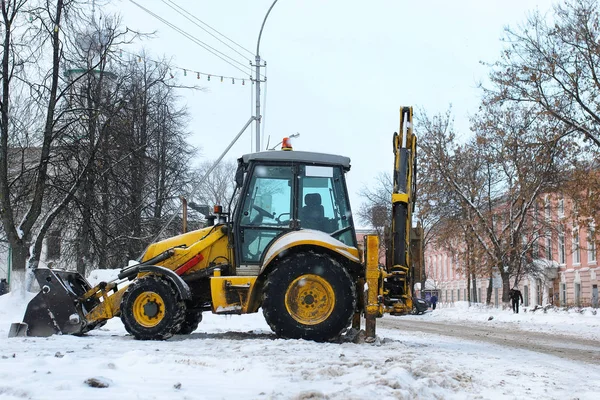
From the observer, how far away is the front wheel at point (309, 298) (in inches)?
375

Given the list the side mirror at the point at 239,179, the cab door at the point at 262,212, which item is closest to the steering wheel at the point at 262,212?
the cab door at the point at 262,212

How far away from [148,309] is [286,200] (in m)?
2.40

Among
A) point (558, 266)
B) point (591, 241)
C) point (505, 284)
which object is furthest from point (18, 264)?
point (558, 266)

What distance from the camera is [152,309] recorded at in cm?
1003

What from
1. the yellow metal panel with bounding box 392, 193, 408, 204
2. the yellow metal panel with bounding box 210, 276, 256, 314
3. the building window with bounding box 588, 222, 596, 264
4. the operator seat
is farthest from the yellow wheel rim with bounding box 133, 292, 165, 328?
the building window with bounding box 588, 222, 596, 264

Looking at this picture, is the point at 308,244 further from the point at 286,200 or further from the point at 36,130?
the point at 36,130

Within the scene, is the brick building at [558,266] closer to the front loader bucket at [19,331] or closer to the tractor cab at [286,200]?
the tractor cab at [286,200]

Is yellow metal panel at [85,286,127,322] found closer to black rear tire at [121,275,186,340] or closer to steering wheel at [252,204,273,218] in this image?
black rear tire at [121,275,186,340]

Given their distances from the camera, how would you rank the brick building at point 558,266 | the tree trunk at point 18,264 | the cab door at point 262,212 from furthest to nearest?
the brick building at point 558,266 < the tree trunk at point 18,264 < the cab door at point 262,212

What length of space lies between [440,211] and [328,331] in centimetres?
3456

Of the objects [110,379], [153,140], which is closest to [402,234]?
[110,379]

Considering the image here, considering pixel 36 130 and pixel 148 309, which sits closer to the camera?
pixel 148 309

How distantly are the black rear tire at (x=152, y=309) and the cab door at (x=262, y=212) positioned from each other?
1022 mm

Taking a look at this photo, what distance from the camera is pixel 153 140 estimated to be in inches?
1367
